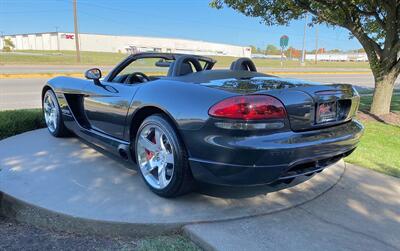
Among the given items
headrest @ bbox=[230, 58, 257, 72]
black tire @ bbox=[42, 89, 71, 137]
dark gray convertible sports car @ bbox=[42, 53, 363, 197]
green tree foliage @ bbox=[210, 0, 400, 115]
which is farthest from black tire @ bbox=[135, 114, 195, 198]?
green tree foliage @ bbox=[210, 0, 400, 115]

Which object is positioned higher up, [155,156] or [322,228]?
[155,156]

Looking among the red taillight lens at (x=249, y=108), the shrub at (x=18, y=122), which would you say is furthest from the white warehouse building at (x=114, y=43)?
the red taillight lens at (x=249, y=108)

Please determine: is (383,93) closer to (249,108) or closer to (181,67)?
(181,67)

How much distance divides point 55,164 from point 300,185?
102 inches

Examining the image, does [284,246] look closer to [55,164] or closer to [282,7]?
[55,164]

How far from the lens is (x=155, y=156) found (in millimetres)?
3379

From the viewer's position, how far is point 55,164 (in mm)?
4094

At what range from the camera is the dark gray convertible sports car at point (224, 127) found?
2705 mm

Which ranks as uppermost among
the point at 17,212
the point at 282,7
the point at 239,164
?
the point at 282,7

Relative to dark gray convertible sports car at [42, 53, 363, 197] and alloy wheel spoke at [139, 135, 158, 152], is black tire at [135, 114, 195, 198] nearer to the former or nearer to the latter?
dark gray convertible sports car at [42, 53, 363, 197]

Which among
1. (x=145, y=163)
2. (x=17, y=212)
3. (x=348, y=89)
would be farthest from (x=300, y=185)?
(x=17, y=212)

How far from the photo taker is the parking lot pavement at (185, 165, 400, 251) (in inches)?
102

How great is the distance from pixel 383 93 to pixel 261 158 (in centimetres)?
663

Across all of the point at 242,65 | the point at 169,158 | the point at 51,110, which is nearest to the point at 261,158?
the point at 169,158
